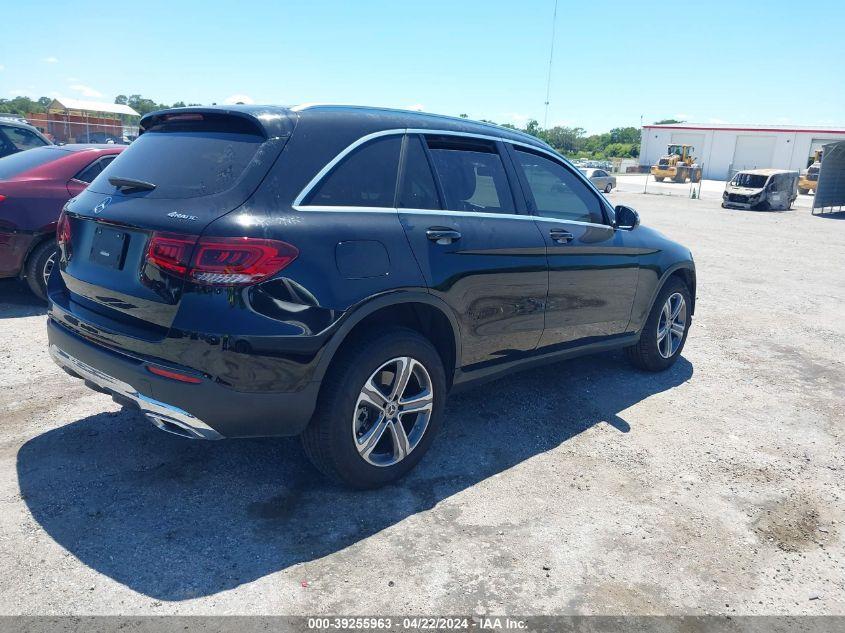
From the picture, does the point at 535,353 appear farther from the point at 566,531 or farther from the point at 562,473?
the point at 566,531

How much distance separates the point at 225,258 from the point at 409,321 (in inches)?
44.8

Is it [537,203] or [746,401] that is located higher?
[537,203]

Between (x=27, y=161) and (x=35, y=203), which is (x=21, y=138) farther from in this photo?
(x=35, y=203)

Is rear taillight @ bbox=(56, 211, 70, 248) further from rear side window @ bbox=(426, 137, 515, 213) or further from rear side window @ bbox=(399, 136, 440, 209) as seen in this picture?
rear side window @ bbox=(426, 137, 515, 213)

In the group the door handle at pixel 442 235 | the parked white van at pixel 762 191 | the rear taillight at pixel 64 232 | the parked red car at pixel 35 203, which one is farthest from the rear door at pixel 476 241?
the parked white van at pixel 762 191

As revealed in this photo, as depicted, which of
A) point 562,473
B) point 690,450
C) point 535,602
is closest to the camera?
point 535,602

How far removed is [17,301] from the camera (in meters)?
6.73

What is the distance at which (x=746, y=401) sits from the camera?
5086 millimetres

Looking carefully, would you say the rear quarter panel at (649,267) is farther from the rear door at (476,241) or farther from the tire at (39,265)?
the tire at (39,265)

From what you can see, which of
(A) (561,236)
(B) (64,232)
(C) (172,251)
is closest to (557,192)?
(A) (561,236)

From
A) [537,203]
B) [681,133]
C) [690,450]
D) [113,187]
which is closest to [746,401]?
[690,450]

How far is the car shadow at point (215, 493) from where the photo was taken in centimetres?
281

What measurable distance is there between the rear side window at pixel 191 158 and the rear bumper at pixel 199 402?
811mm

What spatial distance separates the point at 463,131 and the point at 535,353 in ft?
4.83
